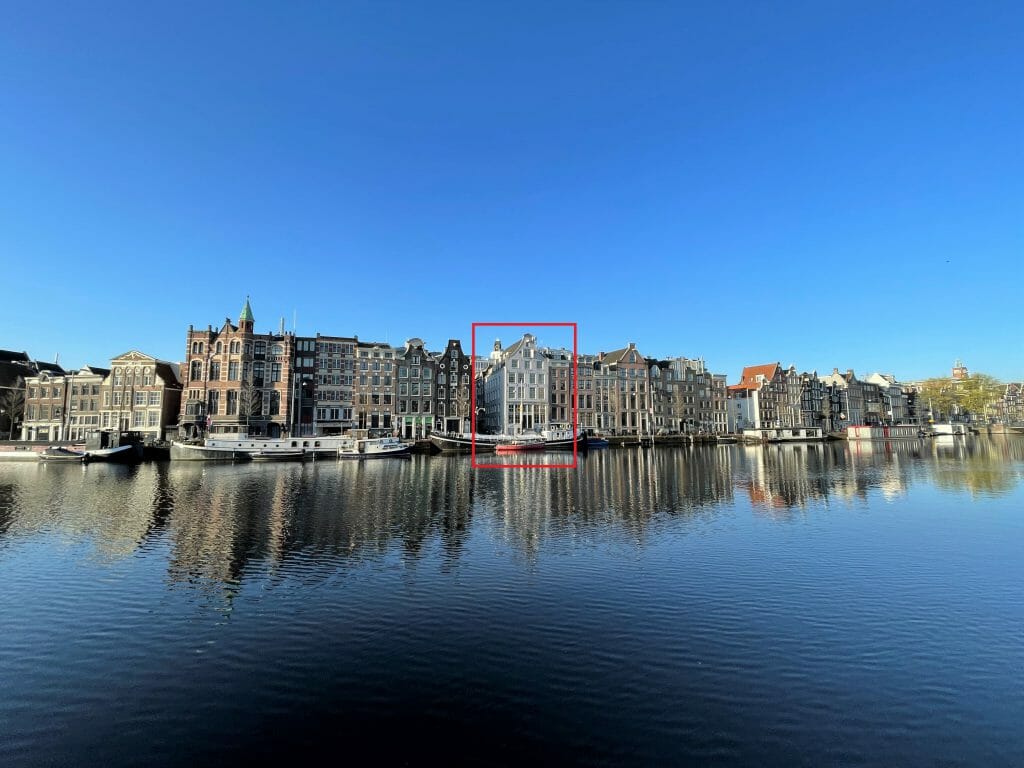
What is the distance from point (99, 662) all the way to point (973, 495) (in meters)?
45.9

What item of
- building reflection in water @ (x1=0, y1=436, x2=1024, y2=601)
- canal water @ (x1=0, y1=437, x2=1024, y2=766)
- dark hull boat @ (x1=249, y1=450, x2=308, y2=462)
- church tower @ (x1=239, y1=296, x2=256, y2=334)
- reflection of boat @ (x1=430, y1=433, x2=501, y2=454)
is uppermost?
church tower @ (x1=239, y1=296, x2=256, y2=334)

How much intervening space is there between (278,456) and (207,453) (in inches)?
337

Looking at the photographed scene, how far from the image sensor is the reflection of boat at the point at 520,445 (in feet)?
272

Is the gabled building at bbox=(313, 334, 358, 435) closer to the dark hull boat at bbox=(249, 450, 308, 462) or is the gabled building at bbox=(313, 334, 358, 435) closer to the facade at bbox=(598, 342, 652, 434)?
the dark hull boat at bbox=(249, 450, 308, 462)

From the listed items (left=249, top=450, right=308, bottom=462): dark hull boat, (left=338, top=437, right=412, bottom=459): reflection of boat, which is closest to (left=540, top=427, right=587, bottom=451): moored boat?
(left=338, top=437, right=412, bottom=459): reflection of boat

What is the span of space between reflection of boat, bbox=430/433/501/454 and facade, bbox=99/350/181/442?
44.3m

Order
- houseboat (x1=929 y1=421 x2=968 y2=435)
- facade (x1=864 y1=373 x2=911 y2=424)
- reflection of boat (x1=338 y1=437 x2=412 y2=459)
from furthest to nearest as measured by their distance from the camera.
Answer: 1. facade (x1=864 y1=373 x2=911 y2=424)
2. houseboat (x1=929 y1=421 x2=968 y2=435)
3. reflection of boat (x1=338 y1=437 x2=412 y2=459)

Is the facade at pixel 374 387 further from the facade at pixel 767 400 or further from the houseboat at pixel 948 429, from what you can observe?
the houseboat at pixel 948 429

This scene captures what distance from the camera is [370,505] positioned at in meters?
31.6

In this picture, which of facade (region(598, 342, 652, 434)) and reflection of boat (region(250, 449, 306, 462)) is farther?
facade (region(598, 342, 652, 434))

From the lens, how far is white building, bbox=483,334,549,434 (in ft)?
340

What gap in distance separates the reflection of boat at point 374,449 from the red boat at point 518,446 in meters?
A: 14.4

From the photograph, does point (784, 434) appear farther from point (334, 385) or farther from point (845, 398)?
point (334, 385)

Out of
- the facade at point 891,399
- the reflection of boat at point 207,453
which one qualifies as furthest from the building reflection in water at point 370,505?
the facade at point 891,399
